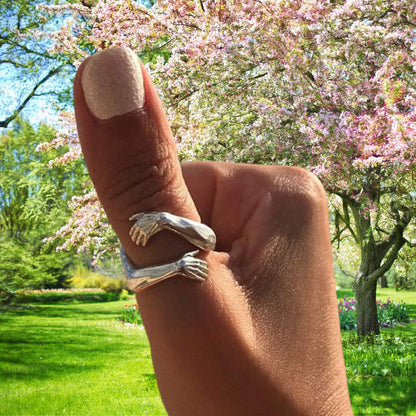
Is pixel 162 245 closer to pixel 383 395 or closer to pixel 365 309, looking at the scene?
pixel 383 395

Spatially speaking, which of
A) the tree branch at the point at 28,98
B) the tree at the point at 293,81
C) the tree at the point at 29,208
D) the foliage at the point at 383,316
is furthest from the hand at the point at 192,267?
the tree branch at the point at 28,98

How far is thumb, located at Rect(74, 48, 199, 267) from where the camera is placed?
1.11m

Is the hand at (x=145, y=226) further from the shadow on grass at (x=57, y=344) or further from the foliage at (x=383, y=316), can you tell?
the foliage at (x=383, y=316)

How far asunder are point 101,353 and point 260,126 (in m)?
5.02

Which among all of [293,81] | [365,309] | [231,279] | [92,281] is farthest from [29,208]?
[231,279]

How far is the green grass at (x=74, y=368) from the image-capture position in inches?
214

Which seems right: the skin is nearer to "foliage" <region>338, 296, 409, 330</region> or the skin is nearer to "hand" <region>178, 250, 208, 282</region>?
"hand" <region>178, 250, 208, 282</region>

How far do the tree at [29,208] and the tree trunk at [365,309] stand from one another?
7240 millimetres

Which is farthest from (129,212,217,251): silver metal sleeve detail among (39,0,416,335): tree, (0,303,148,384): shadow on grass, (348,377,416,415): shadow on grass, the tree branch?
the tree branch

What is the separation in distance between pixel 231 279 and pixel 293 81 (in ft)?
14.3

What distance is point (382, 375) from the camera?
20.1 ft

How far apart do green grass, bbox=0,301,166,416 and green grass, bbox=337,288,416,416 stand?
2101mm

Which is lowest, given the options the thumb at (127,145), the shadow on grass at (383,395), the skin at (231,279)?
the shadow on grass at (383,395)

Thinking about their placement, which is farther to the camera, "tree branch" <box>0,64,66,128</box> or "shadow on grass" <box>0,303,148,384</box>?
"tree branch" <box>0,64,66,128</box>
